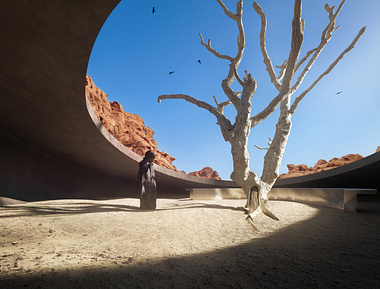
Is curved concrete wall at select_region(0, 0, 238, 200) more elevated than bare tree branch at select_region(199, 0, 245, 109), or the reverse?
bare tree branch at select_region(199, 0, 245, 109)

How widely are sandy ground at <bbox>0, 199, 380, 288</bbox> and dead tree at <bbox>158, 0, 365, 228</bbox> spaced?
5.19 ft

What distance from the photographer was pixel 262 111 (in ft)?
23.3

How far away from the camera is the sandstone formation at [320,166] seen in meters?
18.7

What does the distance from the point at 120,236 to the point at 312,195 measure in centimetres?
655

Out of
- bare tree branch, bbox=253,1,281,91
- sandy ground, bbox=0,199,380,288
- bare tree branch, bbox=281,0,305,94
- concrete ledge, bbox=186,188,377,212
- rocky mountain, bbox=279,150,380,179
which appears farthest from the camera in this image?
rocky mountain, bbox=279,150,380,179

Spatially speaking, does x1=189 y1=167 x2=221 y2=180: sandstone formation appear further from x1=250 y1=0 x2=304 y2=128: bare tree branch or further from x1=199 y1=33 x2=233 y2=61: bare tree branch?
x1=250 y1=0 x2=304 y2=128: bare tree branch

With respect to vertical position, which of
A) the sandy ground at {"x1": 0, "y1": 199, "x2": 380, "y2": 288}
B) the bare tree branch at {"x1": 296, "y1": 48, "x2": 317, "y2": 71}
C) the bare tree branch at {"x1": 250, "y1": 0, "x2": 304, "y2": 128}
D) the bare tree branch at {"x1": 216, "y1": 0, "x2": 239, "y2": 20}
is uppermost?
the bare tree branch at {"x1": 216, "y1": 0, "x2": 239, "y2": 20}

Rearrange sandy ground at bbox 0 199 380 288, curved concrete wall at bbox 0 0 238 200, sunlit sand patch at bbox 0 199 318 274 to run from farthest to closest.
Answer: curved concrete wall at bbox 0 0 238 200
sunlit sand patch at bbox 0 199 318 274
sandy ground at bbox 0 199 380 288

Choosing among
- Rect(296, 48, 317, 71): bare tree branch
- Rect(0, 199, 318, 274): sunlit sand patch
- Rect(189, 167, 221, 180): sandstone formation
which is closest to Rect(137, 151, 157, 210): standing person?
Rect(0, 199, 318, 274): sunlit sand patch

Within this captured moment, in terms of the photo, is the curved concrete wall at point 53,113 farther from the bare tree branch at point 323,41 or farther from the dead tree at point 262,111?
the bare tree branch at point 323,41

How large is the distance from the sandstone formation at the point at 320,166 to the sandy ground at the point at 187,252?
56.7ft

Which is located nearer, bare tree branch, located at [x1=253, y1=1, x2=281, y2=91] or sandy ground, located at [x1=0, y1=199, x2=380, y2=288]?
sandy ground, located at [x1=0, y1=199, x2=380, y2=288]

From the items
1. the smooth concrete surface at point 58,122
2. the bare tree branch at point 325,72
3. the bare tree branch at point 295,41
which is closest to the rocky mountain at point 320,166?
the smooth concrete surface at point 58,122

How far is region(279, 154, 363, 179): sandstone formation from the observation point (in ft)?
61.4
